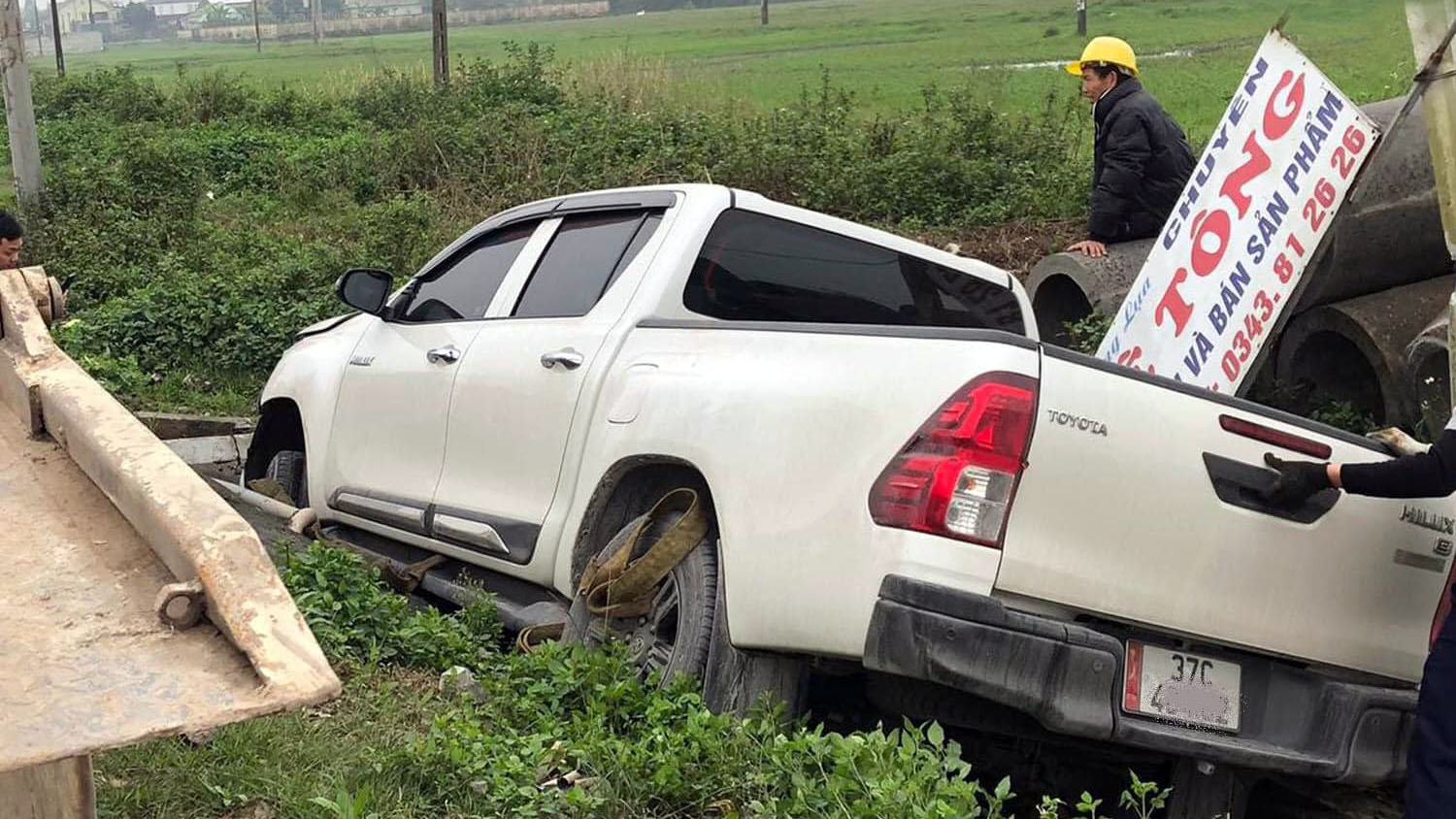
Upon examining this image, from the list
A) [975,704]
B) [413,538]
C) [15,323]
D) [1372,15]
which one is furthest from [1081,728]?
[1372,15]

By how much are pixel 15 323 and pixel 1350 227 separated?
5615 millimetres

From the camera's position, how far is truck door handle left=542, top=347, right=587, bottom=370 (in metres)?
5.07

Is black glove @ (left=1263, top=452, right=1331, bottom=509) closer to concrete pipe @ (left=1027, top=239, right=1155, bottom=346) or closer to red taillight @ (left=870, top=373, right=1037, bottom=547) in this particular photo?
red taillight @ (left=870, top=373, right=1037, bottom=547)

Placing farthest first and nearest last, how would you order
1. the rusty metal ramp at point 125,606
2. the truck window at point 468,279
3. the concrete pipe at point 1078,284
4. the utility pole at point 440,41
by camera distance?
the utility pole at point 440,41
the concrete pipe at point 1078,284
the truck window at point 468,279
the rusty metal ramp at point 125,606

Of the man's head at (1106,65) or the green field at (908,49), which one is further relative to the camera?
the green field at (908,49)

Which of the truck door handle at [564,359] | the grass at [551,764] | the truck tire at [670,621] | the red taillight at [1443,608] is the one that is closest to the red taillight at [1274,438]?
the red taillight at [1443,608]

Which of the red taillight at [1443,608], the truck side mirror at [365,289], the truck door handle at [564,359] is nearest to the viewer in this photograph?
the red taillight at [1443,608]

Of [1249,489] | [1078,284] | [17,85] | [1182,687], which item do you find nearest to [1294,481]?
[1249,489]

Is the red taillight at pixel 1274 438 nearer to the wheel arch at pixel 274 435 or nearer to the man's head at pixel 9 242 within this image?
the wheel arch at pixel 274 435

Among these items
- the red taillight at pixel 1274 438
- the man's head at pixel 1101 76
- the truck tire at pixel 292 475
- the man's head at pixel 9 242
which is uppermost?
the man's head at pixel 1101 76

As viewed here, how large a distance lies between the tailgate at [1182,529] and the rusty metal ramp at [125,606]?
6.20ft

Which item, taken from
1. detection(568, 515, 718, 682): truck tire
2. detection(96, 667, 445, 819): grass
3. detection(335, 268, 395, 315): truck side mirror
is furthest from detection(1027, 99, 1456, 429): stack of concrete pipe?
detection(96, 667, 445, 819): grass

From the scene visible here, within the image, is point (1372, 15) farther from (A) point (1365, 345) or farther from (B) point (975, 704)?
(B) point (975, 704)

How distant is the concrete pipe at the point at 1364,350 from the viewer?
6418mm
